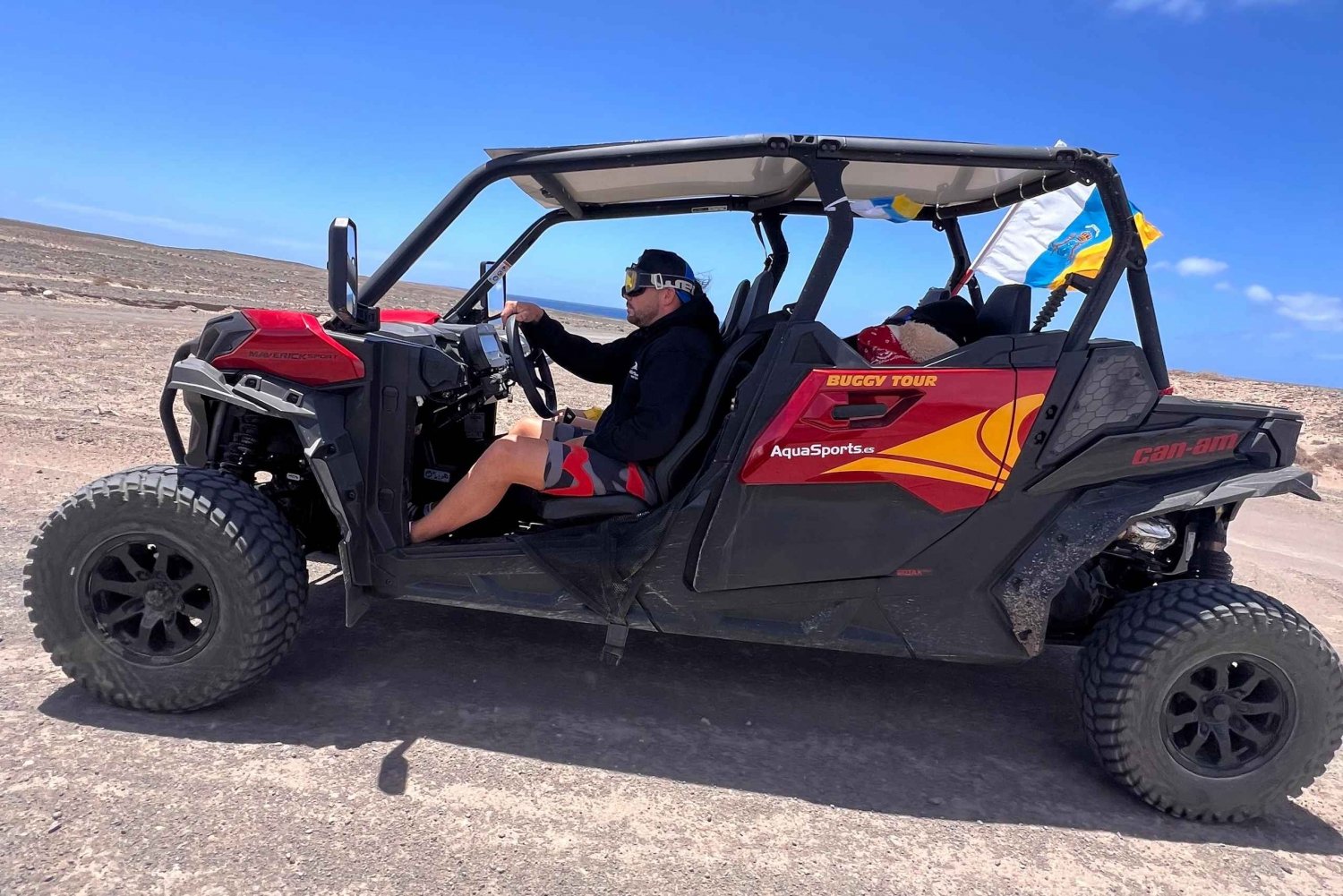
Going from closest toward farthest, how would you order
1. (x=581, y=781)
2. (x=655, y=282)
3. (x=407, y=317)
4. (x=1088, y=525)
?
(x=581, y=781), (x=1088, y=525), (x=655, y=282), (x=407, y=317)

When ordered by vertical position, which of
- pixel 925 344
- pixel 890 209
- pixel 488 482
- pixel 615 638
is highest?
pixel 890 209

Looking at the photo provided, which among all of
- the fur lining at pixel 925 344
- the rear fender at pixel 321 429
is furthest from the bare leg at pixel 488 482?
the fur lining at pixel 925 344

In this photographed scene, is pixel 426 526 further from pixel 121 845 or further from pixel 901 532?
pixel 901 532

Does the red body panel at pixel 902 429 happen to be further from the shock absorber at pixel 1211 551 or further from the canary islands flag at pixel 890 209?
the shock absorber at pixel 1211 551

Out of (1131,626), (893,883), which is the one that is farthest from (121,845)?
(1131,626)

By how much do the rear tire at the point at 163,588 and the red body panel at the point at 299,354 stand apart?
0.45 metres

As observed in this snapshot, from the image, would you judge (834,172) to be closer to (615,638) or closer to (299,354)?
(615,638)

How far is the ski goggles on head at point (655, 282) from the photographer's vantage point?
3697 millimetres

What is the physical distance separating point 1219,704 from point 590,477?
2343mm

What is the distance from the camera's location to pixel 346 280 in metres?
2.97

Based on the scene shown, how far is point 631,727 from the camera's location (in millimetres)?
3232

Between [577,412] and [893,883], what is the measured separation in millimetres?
2870

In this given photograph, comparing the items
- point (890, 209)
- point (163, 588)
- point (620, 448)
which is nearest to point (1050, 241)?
point (890, 209)

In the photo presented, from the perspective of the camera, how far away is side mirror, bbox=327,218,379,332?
2.88 meters
